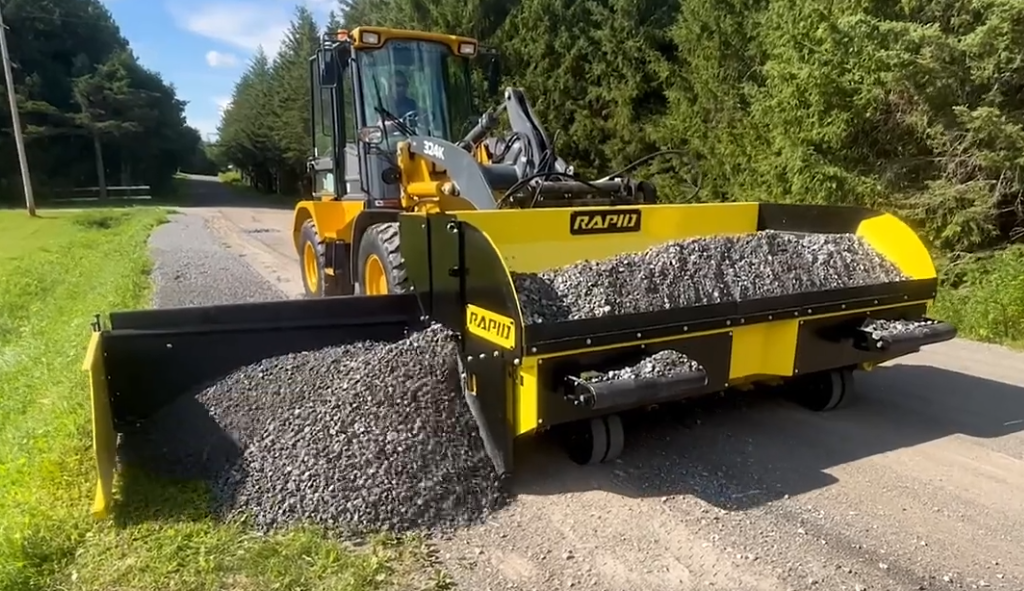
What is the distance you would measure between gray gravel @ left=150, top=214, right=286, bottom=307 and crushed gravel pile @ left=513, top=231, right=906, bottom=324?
171 inches

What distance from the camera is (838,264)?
425 cm

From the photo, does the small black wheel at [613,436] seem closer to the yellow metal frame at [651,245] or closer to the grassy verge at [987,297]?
the yellow metal frame at [651,245]

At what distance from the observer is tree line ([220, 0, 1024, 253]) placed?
6887mm

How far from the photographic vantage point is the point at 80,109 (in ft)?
135

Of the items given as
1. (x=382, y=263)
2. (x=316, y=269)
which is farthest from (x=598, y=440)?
(x=316, y=269)

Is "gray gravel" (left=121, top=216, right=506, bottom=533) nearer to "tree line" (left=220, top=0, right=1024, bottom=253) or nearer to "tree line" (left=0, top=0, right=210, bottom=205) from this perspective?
"tree line" (left=220, top=0, right=1024, bottom=253)

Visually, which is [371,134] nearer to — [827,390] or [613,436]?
[613,436]

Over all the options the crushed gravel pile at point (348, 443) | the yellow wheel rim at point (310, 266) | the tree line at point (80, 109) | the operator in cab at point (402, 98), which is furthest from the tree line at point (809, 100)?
the tree line at point (80, 109)

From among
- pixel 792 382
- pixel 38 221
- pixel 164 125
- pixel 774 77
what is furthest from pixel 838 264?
pixel 164 125

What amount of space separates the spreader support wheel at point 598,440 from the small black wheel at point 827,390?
1460 millimetres

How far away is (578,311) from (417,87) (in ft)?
12.0

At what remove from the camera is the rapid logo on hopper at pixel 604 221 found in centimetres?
399

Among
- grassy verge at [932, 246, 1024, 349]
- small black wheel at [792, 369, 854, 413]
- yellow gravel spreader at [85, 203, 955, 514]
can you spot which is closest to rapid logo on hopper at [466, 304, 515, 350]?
yellow gravel spreader at [85, 203, 955, 514]

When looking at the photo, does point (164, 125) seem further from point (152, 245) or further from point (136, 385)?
point (136, 385)
